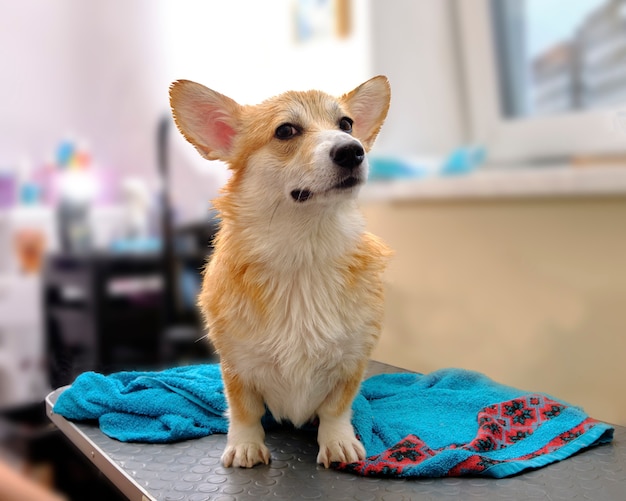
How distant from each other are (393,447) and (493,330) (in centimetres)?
46

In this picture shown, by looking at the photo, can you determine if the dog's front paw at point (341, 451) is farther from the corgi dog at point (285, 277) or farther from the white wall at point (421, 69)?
the white wall at point (421, 69)

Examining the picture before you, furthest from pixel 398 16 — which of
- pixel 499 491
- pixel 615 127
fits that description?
pixel 499 491

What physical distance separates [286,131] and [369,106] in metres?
0.16

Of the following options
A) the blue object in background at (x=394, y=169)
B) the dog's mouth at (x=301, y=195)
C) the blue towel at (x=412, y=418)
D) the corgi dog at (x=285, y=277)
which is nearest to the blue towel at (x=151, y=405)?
the blue towel at (x=412, y=418)

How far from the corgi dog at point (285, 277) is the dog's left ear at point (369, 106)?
0.15 feet

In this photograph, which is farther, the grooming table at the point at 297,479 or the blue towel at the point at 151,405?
the blue towel at the point at 151,405

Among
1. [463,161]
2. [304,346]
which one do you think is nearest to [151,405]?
[304,346]

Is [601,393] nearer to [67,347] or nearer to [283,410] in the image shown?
[283,410]

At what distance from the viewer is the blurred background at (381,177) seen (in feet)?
3.86

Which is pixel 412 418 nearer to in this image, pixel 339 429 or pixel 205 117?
pixel 339 429

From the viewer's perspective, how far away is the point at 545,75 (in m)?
1.47

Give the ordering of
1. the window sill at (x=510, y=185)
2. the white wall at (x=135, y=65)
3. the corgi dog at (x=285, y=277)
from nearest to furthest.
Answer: the corgi dog at (x=285, y=277) → the window sill at (x=510, y=185) → the white wall at (x=135, y=65)

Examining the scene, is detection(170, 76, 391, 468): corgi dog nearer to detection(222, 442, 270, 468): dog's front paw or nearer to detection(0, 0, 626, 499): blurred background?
detection(222, 442, 270, 468): dog's front paw

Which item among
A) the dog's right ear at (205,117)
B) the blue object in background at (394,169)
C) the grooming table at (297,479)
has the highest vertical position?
the dog's right ear at (205,117)
